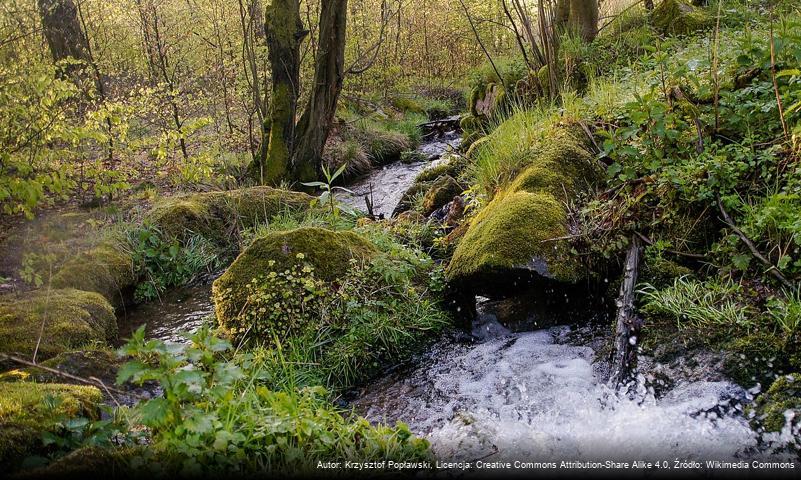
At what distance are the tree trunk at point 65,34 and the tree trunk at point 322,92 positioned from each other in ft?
13.8

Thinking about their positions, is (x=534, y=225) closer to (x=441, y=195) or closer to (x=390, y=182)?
(x=441, y=195)

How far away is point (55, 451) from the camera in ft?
7.79

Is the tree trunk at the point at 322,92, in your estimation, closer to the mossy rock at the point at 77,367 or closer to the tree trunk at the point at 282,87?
the tree trunk at the point at 282,87

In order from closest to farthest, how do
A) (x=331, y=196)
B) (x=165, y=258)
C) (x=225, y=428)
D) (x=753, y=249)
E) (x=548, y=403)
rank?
(x=225, y=428) → (x=548, y=403) → (x=753, y=249) → (x=331, y=196) → (x=165, y=258)

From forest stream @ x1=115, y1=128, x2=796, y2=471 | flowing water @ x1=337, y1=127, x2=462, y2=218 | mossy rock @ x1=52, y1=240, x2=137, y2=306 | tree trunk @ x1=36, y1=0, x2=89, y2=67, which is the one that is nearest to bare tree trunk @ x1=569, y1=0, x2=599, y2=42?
flowing water @ x1=337, y1=127, x2=462, y2=218

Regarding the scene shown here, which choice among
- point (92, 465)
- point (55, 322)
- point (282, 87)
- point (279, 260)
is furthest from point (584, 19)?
point (92, 465)

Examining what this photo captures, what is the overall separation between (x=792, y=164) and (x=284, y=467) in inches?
149

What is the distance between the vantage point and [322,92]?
9.20 metres

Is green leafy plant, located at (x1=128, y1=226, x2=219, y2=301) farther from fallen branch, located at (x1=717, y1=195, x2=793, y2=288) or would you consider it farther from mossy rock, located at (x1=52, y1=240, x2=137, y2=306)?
fallen branch, located at (x1=717, y1=195, x2=793, y2=288)

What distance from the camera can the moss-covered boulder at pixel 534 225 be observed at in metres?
4.23

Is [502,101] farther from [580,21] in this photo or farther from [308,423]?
[308,423]

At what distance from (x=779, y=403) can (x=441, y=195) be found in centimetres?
454

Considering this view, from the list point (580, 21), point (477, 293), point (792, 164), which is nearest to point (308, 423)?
point (477, 293)

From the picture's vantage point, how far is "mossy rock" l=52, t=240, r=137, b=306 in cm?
587
